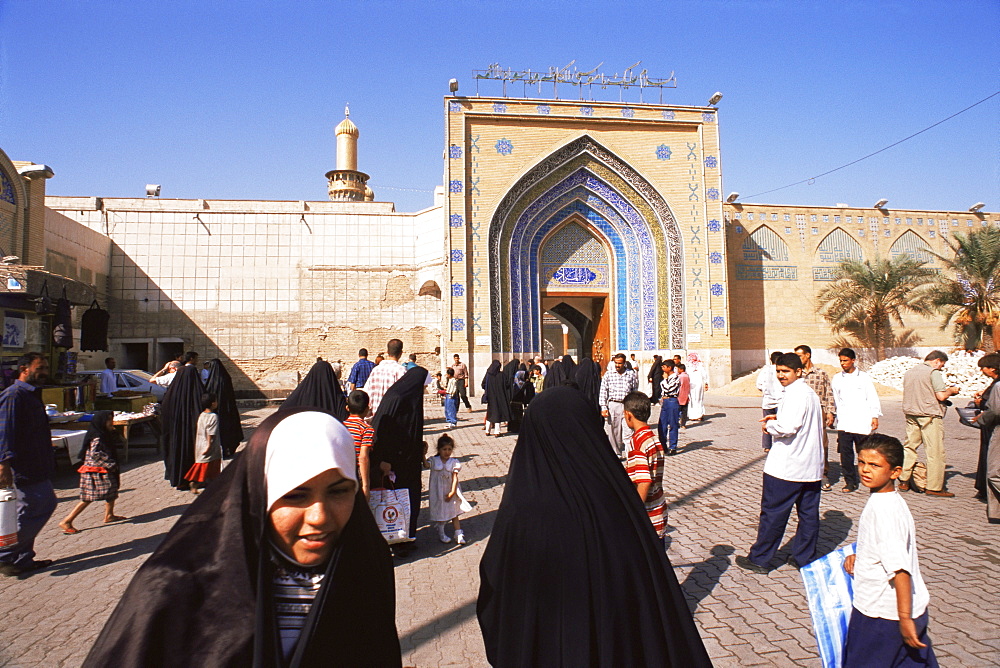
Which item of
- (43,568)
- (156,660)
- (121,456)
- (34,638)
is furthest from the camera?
(121,456)

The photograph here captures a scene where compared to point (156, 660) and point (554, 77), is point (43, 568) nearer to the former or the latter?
point (156, 660)

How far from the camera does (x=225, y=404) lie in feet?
26.3

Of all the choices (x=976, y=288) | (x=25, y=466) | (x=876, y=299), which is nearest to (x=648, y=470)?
(x=25, y=466)

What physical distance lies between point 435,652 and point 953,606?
2968mm

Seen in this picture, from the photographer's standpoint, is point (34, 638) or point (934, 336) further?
point (934, 336)

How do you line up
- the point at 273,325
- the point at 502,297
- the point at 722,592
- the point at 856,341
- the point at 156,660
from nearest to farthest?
the point at 156,660 → the point at 722,592 → the point at 502,297 → the point at 273,325 → the point at 856,341

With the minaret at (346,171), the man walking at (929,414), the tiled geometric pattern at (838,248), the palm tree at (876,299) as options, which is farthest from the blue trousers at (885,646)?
the minaret at (346,171)

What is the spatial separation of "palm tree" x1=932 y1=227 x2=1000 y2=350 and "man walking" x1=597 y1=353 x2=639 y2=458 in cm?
1707

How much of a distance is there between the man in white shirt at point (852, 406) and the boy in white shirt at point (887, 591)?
4.06 m

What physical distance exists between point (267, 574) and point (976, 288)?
80.9 feet

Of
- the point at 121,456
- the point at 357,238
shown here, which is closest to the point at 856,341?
the point at 357,238

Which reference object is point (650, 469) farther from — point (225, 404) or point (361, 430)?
point (225, 404)

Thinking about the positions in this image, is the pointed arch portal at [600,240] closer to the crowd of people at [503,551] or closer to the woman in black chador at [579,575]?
the crowd of people at [503,551]

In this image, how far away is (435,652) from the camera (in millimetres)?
2973
